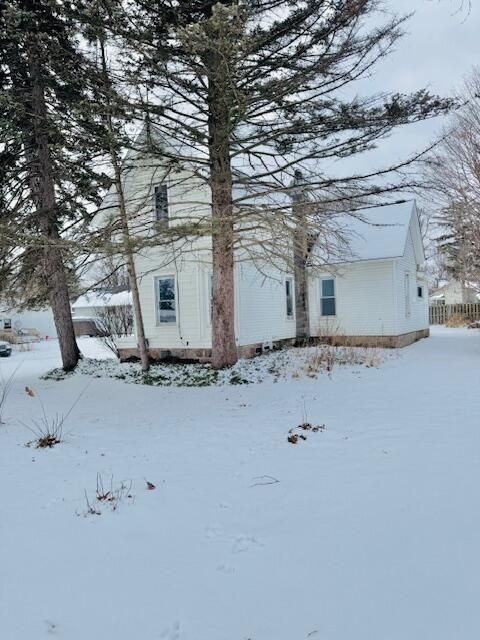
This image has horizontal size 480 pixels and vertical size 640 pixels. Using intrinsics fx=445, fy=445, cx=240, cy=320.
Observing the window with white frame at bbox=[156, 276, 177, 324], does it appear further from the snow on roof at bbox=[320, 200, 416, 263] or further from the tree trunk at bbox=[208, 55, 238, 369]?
the snow on roof at bbox=[320, 200, 416, 263]

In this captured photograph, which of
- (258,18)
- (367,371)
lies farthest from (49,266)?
(367,371)

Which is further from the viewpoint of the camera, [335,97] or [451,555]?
[335,97]

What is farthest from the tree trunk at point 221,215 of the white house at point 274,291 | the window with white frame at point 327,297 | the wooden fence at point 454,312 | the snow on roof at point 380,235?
the wooden fence at point 454,312

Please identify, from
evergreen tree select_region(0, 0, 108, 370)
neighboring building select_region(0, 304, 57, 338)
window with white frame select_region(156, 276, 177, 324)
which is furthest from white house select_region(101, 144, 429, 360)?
neighboring building select_region(0, 304, 57, 338)

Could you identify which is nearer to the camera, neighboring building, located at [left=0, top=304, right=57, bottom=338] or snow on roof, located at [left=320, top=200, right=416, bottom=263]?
snow on roof, located at [left=320, top=200, right=416, bottom=263]

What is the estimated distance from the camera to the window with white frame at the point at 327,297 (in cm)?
1695

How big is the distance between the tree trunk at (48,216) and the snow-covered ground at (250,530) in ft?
22.0

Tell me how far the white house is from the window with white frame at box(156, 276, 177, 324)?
0.03m

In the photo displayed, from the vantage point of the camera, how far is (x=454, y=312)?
2928cm

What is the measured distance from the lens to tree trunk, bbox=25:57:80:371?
36.7 feet

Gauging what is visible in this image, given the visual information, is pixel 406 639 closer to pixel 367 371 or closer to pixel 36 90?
pixel 367 371

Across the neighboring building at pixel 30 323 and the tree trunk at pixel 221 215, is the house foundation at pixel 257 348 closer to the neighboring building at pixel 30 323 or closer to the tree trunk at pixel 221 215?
the tree trunk at pixel 221 215

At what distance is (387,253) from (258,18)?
9275 millimetres

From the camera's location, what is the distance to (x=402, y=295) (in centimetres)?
1641
